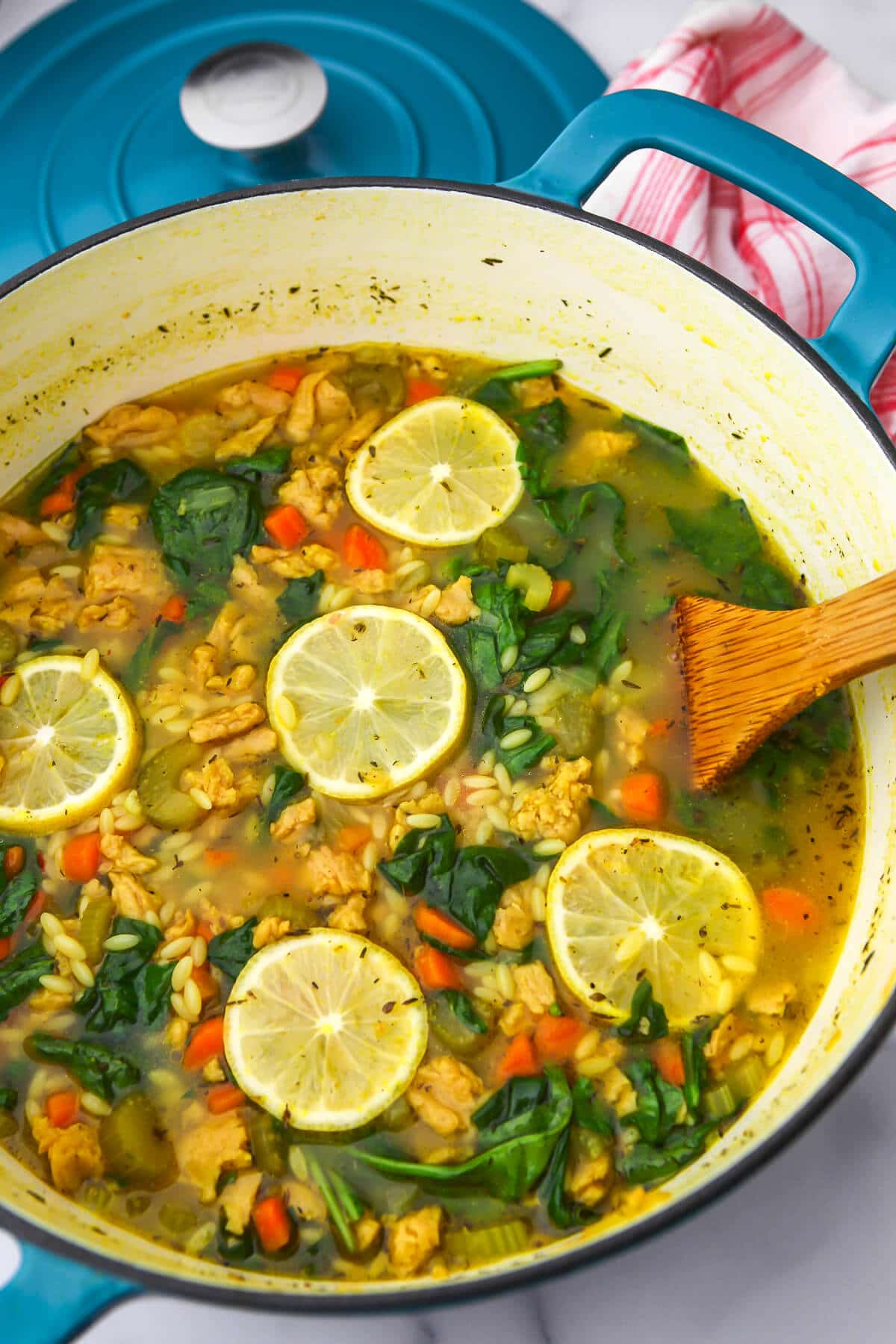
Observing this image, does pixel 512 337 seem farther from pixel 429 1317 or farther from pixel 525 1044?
pixel 429 1317

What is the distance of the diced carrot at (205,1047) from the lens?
316cm

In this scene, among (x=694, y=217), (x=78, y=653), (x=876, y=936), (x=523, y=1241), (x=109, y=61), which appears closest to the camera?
(x=523, y=1241)

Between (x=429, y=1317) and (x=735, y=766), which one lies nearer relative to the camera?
(x=429, y=1317)

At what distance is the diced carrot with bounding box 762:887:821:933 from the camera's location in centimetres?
332

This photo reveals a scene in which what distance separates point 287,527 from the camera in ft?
12.8

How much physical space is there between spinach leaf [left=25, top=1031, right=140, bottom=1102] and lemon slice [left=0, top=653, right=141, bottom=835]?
601mm

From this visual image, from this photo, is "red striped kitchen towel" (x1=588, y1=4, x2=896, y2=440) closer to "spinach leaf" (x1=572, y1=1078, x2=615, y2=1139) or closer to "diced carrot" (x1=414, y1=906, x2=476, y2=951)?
"diced carrot" (x1=414, y1=906, x2=476, y2=951)

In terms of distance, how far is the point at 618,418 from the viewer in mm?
4148

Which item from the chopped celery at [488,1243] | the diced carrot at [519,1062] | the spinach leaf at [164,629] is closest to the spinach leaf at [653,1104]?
the diced carrot at [519,1062]

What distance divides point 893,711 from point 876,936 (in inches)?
26.1

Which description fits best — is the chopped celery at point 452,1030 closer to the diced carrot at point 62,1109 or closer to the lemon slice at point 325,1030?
the lemon slice at point 325,1030

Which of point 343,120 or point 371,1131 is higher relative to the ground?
point 343,120

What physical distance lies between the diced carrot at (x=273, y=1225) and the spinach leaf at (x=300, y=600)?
1.66 m

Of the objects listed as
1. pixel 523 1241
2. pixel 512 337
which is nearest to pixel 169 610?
pixel 512 337
